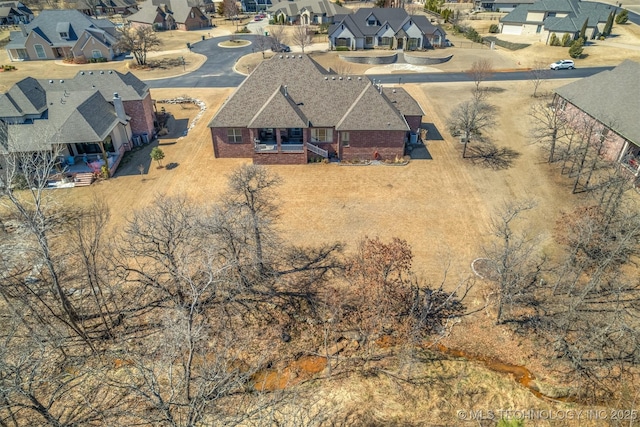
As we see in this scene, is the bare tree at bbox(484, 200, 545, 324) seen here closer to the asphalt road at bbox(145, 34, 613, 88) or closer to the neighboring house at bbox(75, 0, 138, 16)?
the asphalt road at bbox(145, 34, 613, 88)

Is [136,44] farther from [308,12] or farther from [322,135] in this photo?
[322,135]

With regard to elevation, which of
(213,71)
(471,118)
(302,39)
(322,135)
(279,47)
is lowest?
(322,135)

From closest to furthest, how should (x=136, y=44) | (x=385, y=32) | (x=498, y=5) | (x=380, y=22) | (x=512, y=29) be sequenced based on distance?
(x=136, y=44)
(x=385, y=32)
(x=380, y=22)
(x=512, y=29)
(x=498, y=5)

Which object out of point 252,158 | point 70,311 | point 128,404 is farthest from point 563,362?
point 252,158

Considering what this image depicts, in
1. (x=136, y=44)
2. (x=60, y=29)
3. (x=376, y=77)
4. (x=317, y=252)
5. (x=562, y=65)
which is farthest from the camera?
(x=60, y=29)

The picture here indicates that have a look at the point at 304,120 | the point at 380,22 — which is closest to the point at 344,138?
the point at 304,120

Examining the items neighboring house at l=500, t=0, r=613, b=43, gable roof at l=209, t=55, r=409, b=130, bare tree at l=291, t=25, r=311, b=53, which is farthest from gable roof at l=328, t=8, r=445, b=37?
gable roof at l=209, t=55, r=409, b=130

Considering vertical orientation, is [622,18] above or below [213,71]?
above

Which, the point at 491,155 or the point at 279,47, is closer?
the point at 491,155
